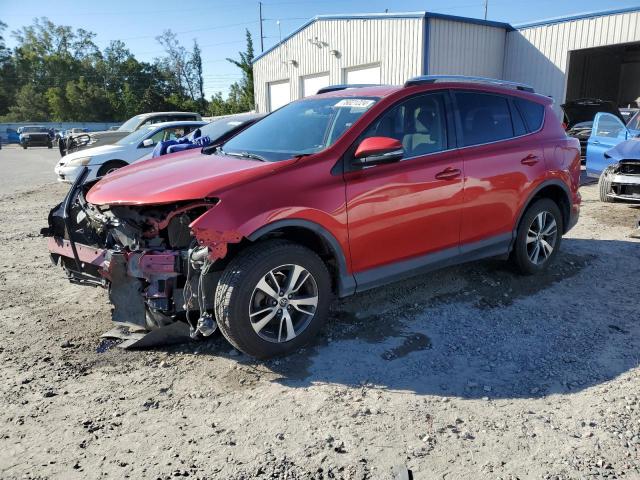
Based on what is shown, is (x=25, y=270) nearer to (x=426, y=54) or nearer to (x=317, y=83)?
(x=426, y=54)

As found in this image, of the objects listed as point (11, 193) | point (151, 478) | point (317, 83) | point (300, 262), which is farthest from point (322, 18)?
point (151, 478)

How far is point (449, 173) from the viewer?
4039mm

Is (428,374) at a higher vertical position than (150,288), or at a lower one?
lower

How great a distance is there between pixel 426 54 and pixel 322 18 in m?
5.98

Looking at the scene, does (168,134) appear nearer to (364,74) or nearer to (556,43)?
(364,74)

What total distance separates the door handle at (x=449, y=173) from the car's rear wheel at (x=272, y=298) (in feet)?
4.20

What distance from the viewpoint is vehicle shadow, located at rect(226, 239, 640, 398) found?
3189 millimetres

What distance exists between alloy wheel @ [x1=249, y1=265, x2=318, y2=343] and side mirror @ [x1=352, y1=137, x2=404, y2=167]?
896 millimetres

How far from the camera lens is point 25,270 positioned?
5.50m

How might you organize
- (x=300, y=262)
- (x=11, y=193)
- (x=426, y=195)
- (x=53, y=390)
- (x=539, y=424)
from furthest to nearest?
(x=11, y=193) → (x=426, y=195) → (x=300, y=262) → (x=53, y=390) → (x=539, y=424)

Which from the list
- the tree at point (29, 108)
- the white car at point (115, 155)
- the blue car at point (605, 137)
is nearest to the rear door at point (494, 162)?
the blue car at point (605, 137)

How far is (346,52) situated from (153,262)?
17.6 metres

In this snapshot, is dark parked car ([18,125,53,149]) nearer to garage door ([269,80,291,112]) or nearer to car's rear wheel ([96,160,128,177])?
garage door ([269,80,291,112])

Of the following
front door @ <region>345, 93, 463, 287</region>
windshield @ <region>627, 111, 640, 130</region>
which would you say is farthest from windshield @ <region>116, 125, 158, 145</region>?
windshield @ <region>627, 111, 640, 130</region>
